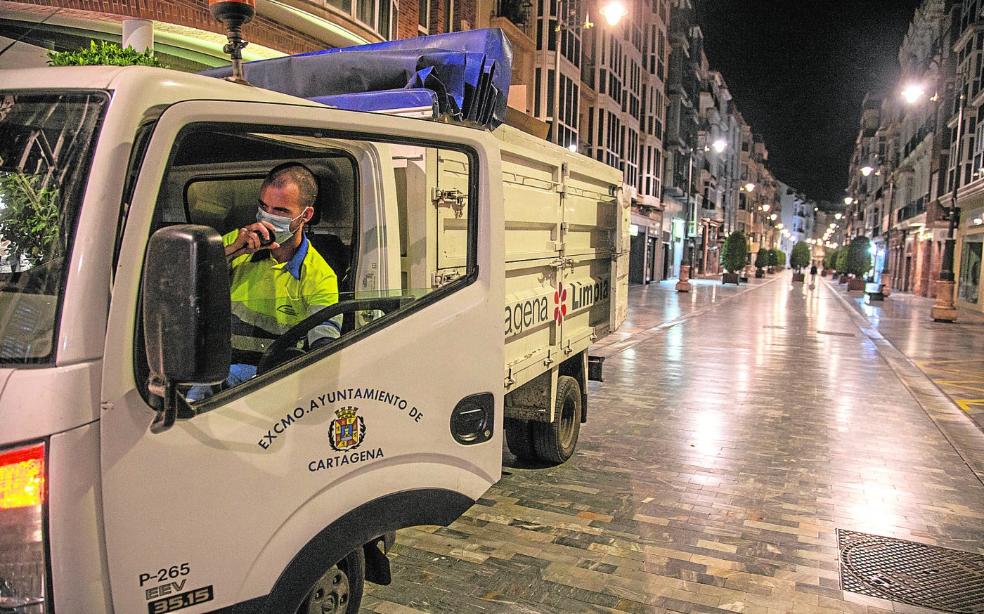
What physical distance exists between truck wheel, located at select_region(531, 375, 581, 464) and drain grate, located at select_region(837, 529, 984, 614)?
2.24 metres

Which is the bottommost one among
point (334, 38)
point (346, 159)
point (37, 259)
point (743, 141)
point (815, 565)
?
point (815, 565)

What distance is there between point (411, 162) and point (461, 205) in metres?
0.32

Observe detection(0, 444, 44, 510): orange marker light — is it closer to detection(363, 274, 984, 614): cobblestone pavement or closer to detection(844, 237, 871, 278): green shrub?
detection(363, 274, 984, 614): cobblestone pavement

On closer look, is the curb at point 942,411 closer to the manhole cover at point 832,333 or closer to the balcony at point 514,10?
the manhole cover at point 832,333

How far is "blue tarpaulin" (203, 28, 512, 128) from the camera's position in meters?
3.82

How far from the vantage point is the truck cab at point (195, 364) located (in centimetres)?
193

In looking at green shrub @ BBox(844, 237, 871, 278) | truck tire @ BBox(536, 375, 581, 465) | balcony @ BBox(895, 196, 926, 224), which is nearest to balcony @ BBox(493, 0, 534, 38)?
truck tire @ BBox(536, 375, 581, 465)

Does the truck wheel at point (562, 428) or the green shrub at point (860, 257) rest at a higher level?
the green shrub at point (860, 257)

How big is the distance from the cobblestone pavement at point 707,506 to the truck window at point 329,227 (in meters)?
1.92

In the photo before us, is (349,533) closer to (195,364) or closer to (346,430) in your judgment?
(346,430)

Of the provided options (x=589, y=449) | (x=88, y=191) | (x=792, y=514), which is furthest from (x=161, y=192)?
(x=589, y=449)

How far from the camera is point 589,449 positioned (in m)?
7.02

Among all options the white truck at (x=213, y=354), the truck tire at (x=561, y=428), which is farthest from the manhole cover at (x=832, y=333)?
the white truck at (x=213, y=354)

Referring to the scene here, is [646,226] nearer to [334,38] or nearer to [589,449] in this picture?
[334,38]
